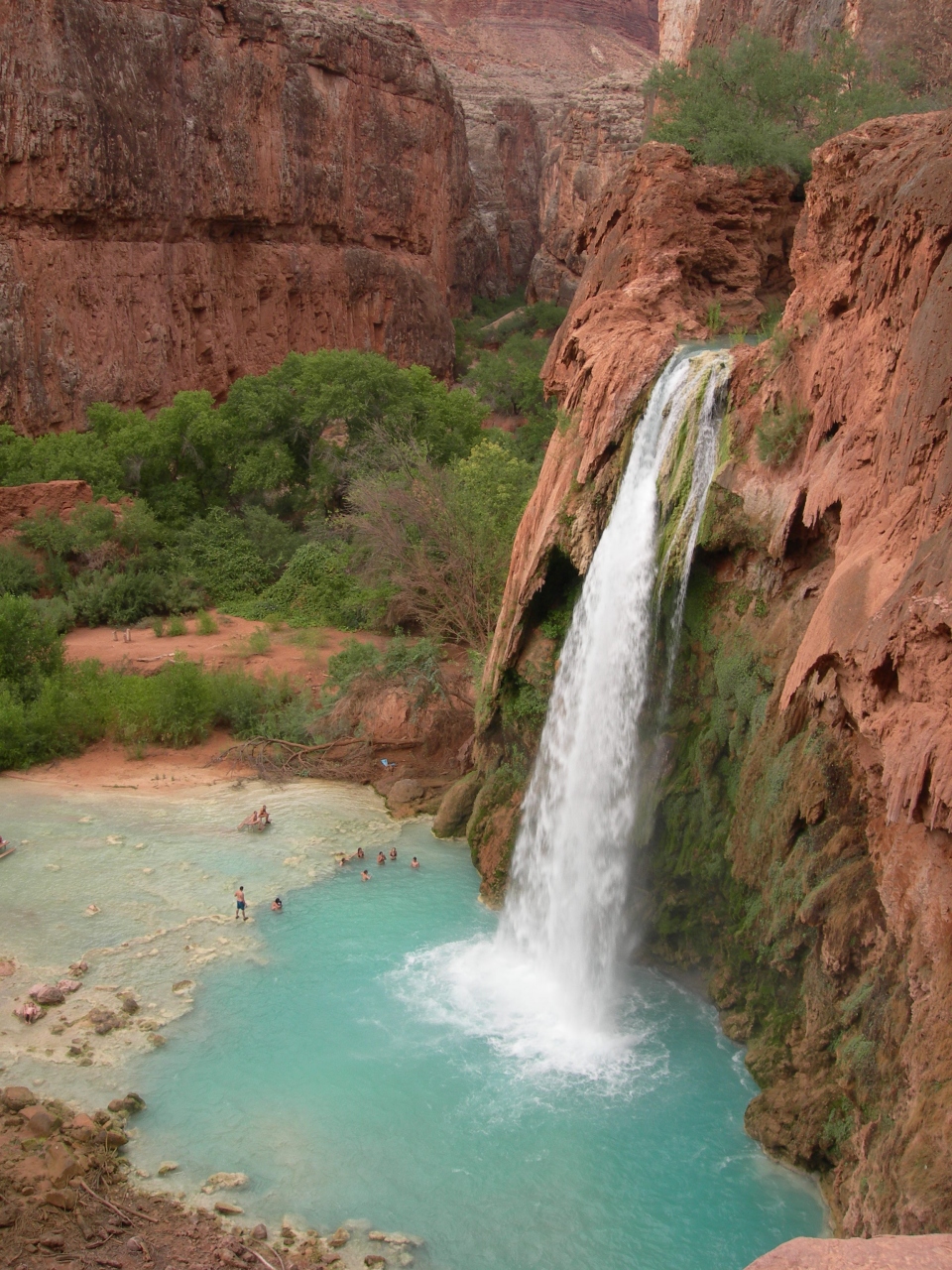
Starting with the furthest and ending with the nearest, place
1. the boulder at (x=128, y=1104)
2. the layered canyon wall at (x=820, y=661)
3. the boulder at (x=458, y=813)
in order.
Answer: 1. the boulder at (x=458, y=813)
2. the boulder at (x=128, y=1104)
3. the layered canyon wall at (x=820, y=661)

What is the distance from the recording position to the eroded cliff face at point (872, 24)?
20.9m

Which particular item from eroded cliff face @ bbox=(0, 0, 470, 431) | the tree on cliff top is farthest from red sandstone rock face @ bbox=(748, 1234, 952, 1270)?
eroded cliff face @ bbox=(0, 0, 470, 431)

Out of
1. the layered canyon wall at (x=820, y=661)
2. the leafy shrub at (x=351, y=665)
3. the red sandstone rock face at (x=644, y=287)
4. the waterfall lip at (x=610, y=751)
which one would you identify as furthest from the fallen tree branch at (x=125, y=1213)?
the leafy shrub at (x=351, y=665)

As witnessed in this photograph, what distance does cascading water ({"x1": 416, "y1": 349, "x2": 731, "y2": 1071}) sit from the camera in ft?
36.7

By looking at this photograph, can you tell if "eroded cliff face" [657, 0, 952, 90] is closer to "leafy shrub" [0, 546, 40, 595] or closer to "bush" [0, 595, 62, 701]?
"bush" [0, 595, 62, 701]

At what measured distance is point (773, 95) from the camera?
61.2 ft

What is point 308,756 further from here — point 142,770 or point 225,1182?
point 225,1182

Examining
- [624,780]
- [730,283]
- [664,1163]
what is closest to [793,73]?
[730,283]

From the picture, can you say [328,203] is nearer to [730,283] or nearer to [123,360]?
[123,360]

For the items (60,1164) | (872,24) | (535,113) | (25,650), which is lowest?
(25,650)

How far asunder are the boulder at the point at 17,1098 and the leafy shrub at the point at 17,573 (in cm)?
1653

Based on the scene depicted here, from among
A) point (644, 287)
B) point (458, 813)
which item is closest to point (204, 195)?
point (644, 287)

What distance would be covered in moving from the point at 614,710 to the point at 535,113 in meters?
59.1

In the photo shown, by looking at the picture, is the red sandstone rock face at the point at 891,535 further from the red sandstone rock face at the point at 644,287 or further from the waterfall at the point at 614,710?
the red sandstone rock face at the point at 644,287
